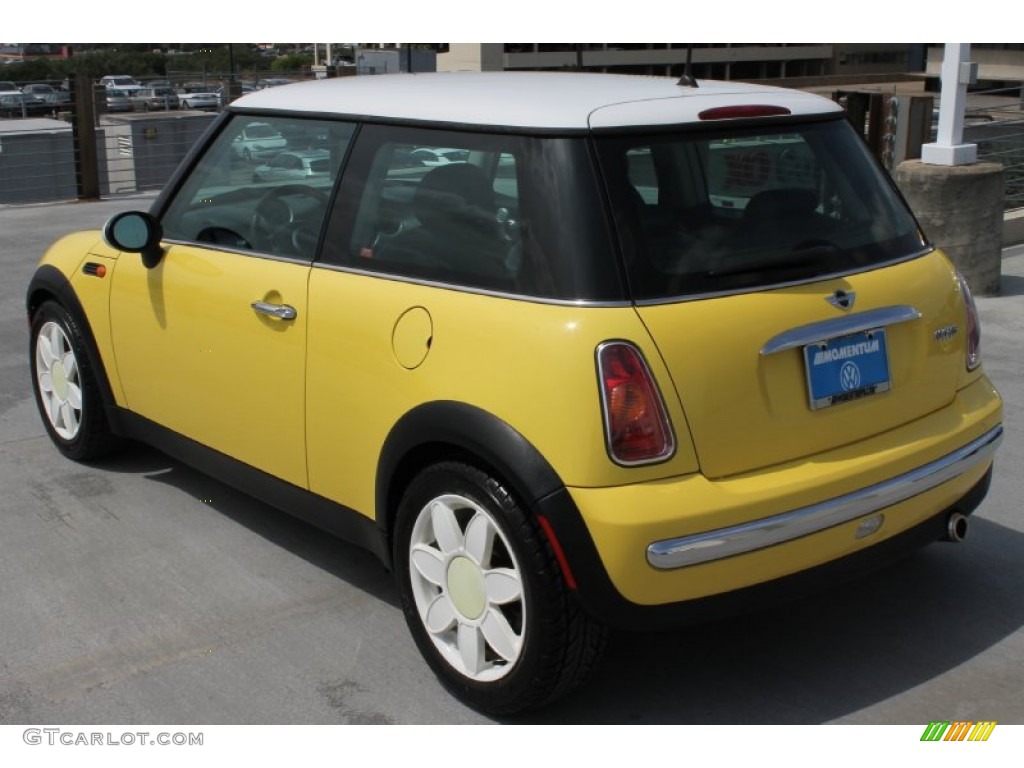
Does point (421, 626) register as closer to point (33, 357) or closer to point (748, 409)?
point (748, 409)

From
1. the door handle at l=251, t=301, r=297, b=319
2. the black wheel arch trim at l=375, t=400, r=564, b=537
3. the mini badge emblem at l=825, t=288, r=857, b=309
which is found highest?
the mini badge emblem at l=825, t=288, r=857, b=309

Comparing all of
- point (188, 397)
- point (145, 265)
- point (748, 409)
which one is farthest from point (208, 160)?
point (748, 409)

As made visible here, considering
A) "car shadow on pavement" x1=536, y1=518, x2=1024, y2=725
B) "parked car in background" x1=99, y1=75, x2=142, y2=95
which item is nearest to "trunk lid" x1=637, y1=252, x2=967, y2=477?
"car shadow on pavement" x1=536, y1=518, x2=1024, y2=725

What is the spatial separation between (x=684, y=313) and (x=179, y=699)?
1730mm

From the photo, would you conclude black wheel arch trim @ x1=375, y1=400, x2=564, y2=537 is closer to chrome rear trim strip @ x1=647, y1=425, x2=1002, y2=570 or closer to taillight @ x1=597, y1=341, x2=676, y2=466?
taillight @ x1=597, y1=341, x2=676, y2=466

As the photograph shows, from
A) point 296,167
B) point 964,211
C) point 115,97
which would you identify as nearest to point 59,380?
point 296,167

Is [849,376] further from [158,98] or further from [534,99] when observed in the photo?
[158,98]

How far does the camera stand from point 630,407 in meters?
3.08

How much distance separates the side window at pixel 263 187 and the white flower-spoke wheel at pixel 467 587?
3.34 ft

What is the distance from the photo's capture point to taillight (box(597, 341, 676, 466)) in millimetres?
3074

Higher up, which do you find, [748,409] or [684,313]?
[684,313]

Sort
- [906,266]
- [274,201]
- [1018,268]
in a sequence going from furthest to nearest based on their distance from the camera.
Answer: [1018,268] < [274,201] < [906,266]

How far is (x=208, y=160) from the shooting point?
461cm

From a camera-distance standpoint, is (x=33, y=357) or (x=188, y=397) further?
(x=33, y=357)
